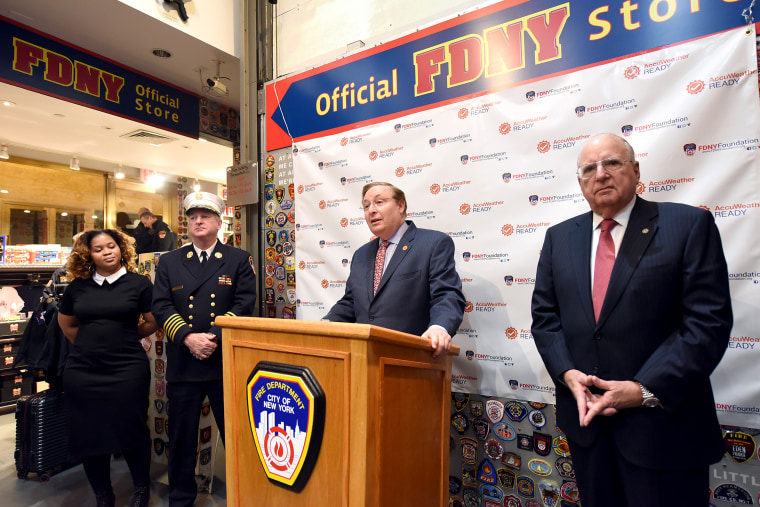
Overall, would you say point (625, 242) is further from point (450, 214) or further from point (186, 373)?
point (186, 373)

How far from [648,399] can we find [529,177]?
1206 mm

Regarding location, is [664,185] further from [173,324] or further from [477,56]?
[173,324]

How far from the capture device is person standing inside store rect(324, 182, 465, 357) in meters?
1.82

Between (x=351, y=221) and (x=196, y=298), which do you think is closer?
(x=196, y=298)

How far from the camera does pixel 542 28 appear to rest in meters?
2.13

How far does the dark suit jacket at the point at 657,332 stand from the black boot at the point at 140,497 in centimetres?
234

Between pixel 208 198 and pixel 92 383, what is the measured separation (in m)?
1.20

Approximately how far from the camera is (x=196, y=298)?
2.40 metres

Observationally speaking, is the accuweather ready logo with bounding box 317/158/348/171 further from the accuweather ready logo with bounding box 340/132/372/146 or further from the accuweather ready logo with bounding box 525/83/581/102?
the accuweather ready logo with bounding box 525/83/581/102

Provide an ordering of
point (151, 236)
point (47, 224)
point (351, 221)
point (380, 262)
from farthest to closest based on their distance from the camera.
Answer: point (47, 224)
point (151, 236)
point (351, 221)
point (380, 262)

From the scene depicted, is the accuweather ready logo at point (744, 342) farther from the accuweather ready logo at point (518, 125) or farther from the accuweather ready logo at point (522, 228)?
the accuweather ready logo at point (518, 125)

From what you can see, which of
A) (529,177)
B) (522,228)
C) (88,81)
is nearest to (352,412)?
(522,228)

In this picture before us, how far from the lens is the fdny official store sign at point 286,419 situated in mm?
1144

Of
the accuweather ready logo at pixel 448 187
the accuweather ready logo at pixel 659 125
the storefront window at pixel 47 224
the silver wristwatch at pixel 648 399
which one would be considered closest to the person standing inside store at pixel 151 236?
the storefront window at pixel 47 224
